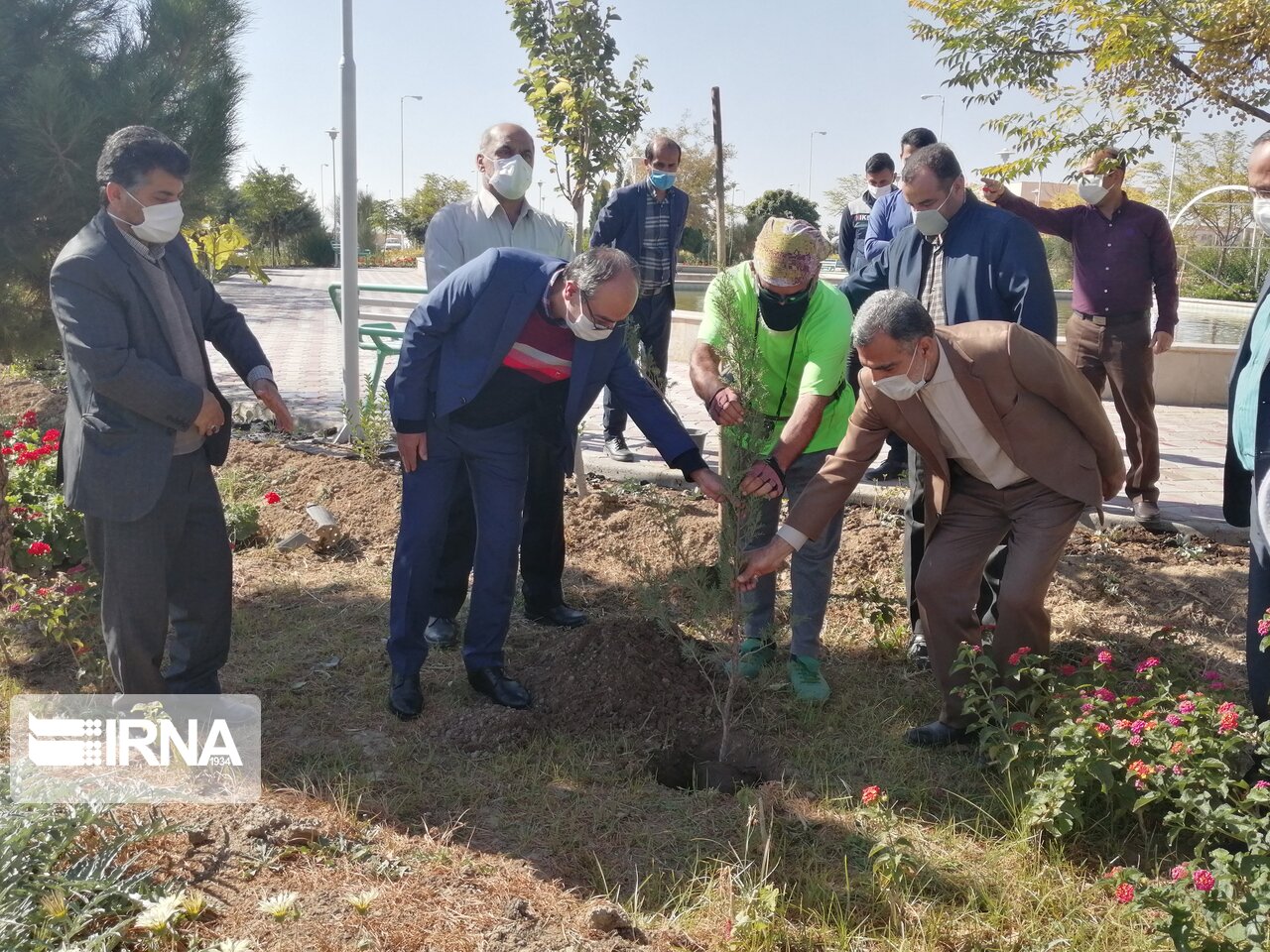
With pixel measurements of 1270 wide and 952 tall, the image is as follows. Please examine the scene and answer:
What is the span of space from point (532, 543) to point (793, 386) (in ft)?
4.70

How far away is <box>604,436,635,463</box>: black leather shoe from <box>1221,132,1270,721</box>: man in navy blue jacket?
13.7ft

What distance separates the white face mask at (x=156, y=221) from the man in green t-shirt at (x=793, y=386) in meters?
1.71

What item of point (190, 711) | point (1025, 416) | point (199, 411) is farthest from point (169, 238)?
point (1025, 416)

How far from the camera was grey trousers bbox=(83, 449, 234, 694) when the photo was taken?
3436mm

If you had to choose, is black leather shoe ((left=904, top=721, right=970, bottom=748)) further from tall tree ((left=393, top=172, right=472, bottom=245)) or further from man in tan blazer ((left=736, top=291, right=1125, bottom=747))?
tall tree ((left=393, top=172, right=472, bottom=245))

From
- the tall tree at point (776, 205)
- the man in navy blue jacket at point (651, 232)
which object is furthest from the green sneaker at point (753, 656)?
the tall tree at point (776, 205)

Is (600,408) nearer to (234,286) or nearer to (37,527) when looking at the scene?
(37,527)

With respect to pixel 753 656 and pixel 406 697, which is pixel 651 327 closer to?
pixel 753 656

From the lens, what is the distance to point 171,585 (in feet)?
12.1

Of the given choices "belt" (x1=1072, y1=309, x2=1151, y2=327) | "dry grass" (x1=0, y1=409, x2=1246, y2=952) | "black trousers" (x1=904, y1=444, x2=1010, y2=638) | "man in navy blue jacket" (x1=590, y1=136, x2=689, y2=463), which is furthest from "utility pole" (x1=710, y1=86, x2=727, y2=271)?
"belt" (x1=1072, y1=309, x2=1151, y2=327)

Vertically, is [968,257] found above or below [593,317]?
above

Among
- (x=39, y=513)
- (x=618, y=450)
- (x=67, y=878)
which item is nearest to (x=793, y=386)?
(x=67, y=878)

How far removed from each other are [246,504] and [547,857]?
344 cm

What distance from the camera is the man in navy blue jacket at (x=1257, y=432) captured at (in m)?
3.18
